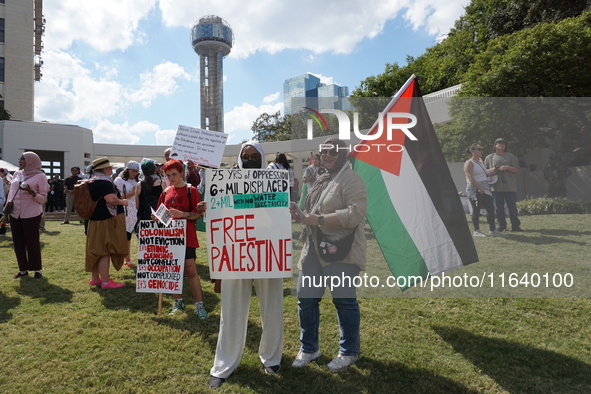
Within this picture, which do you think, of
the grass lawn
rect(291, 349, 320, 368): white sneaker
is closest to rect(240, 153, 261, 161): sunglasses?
the grass lawn

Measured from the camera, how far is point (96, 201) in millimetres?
5406

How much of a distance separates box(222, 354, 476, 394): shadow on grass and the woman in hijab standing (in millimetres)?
4737

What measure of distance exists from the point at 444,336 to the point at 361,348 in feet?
2.92

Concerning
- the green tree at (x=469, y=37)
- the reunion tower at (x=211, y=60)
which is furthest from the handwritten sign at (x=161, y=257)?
the reunion tower at (x=211, y=60)

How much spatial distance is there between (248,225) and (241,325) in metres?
0.80

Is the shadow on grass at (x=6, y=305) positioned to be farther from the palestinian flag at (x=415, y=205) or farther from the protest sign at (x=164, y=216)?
the palestinian flag at (x=415, y=205)

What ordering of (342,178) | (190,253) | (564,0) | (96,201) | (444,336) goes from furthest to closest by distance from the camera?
1. (564,0)
2. (96,201)
3. (190,253)
4. (444,336)
5. (342,178)

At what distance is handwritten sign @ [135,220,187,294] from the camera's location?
443cm

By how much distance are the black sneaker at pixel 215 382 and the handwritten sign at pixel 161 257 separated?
1468 millimetres

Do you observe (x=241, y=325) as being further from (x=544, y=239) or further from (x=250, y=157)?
(x=544, y=239)

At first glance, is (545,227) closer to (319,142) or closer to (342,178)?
(342,178)

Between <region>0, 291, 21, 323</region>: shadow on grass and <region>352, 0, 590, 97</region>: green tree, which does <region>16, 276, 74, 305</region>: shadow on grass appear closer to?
<region>0, 291, 21, 323</region>: shadow on grass

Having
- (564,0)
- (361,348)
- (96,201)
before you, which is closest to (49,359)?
(96,201)

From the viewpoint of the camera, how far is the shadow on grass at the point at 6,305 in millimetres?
4625
